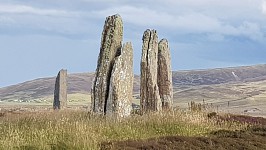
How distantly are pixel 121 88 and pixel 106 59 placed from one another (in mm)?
2207

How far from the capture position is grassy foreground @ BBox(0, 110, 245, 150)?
14758 mm

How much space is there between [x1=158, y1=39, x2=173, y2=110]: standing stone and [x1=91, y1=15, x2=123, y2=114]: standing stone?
6.05 m

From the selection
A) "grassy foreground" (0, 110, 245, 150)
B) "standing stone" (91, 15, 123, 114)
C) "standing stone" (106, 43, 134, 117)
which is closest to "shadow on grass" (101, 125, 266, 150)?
"grassy foreground" (0, 110, 245, 150)

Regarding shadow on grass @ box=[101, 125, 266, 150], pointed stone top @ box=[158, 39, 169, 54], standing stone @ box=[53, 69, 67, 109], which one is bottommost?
shadow on grass @ box=[101, 125, 266, 150]

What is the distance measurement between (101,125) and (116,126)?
1.75 feet

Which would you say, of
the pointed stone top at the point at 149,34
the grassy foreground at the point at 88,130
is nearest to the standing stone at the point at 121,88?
the grassy foreground at the point at 88,130

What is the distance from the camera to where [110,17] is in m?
27.3

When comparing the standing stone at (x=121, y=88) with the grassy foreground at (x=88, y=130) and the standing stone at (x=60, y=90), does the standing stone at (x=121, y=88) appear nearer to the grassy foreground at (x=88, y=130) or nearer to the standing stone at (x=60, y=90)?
the grassy foreground at (x=88, y=130)

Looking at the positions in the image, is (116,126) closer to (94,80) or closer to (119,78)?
(119,78)

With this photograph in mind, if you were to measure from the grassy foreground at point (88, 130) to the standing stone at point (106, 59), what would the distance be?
3.35m

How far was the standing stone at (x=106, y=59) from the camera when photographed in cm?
2531

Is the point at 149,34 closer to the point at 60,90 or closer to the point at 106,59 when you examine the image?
the point at 106,59

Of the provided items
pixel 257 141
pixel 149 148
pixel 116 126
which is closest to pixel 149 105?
pixel 116 126

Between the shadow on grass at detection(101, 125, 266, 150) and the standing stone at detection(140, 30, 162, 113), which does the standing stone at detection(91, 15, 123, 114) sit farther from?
the shadow on grass at detection(101, 125, 266, 150)
